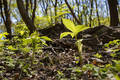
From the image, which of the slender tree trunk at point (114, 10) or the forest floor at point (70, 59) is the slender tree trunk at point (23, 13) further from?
the slender tree trunk at point (114, 10)

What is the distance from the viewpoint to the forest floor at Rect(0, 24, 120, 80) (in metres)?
1.55

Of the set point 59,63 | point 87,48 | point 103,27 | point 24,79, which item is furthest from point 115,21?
point 24,79

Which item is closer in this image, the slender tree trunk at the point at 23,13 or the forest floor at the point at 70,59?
the forest floor at the point at 70,59

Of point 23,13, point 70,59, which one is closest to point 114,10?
point 70,59

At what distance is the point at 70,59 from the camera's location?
2473 mm

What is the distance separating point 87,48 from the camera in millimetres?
3041

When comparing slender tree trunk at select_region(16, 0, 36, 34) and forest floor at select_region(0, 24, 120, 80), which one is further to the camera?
slender tree trunk at select_region(16, 0, 36, 34)

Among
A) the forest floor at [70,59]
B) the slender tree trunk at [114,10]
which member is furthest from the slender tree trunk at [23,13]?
the slender tree trunk at [114,10]

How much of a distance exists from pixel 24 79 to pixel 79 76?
875 mm

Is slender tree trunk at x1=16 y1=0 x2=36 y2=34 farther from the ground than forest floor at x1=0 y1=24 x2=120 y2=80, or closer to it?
farther from the ground

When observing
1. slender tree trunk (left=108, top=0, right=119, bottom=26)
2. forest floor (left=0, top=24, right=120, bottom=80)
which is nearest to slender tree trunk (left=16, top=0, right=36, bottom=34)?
forest floor (left=0, top=24, right=120, bottom=80)

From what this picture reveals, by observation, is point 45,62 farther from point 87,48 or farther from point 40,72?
point 87,48

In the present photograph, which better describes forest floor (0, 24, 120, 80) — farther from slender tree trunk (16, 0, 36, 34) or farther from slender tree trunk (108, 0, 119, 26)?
slender tree trunk (108, 0, 119, 26)

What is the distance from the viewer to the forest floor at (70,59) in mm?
1554
